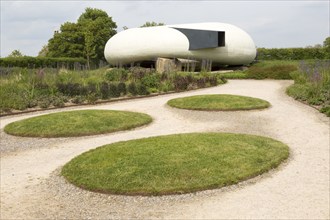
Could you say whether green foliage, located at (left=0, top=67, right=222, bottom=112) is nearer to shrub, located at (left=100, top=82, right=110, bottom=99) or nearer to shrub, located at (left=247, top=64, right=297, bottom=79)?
shrub, located at (left=100, top=82, right=110, bottom=99)

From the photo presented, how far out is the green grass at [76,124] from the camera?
9484mm

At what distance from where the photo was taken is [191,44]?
25188 millimetres

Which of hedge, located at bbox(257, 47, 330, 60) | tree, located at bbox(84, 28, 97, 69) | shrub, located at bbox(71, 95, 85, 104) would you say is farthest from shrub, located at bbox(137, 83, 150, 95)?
tree, located at bbox(84, 28, 97, 69)

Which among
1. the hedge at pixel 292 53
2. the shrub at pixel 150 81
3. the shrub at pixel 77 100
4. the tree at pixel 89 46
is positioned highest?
the tree at pixel 89 46

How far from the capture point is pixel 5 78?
15.7m

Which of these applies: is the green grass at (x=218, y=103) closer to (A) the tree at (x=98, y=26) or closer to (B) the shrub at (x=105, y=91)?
(B) the shrub at (x=105, y=91)

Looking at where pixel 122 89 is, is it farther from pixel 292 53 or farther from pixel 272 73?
pixel 292 53

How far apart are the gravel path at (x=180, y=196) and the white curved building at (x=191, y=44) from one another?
50.7 feet

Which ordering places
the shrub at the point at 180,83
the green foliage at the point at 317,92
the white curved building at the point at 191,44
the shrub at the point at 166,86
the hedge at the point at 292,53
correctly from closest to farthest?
1. the green foliage at the point at 317,92
2. the shrub at the point at 166,86
3. the shrub at the point at 180,83
4. the white curved building at the point at 191,44
5. the hedge at the point at 292,53

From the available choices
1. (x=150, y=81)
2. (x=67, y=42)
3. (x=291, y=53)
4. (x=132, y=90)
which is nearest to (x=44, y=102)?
(x=132, y=90)

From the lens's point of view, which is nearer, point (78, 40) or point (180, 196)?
point (180, 196)

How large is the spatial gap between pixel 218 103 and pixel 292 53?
72.0 ft

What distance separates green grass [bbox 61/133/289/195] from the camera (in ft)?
18.7

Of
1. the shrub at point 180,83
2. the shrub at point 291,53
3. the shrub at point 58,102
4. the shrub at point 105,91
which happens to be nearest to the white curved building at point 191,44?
the shrub at point 291,53
